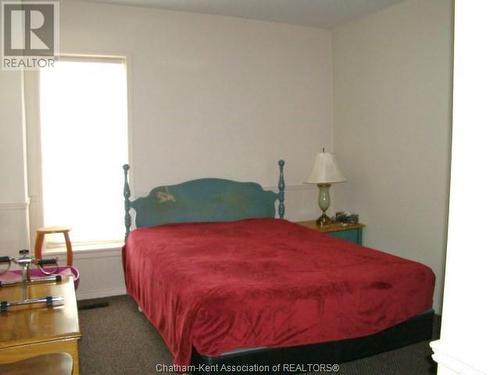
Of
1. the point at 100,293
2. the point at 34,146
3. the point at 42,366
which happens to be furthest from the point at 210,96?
the point at 42,366

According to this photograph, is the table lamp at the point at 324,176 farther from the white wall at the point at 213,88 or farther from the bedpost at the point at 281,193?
the white wall at the point at 213,88

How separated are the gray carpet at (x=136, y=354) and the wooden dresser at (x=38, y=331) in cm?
72

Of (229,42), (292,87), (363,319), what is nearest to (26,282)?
(363,319)

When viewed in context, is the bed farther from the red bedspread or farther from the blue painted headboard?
the blue painted headboard

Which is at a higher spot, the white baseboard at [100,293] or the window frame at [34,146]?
the window frame at [34,146]

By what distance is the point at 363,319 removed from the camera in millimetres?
2340

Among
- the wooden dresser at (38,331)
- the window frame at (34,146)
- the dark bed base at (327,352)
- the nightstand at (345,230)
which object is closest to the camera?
the wooden dresser at (38,331)

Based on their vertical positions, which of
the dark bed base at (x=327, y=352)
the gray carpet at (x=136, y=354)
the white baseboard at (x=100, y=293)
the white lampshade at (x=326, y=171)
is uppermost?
the white lampshade at (x=326, y=171)

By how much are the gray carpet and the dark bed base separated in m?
0.22

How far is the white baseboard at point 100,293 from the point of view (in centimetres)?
382

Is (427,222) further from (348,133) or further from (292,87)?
(292,87)

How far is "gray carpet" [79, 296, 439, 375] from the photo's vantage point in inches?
104

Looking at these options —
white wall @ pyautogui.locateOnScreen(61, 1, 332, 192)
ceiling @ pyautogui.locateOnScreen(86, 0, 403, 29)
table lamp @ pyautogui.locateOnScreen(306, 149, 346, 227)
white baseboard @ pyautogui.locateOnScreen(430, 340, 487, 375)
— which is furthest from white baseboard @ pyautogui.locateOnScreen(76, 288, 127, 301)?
white baseboard @ pyautogui.locateOnScreen(430, 340, 487, 375)

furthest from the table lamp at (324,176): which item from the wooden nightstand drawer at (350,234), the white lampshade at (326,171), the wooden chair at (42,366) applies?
the wooden chair at (42,366)
